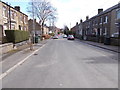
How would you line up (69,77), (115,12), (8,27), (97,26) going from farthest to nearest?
1. (97,26)
2. (115,12)
3. (8,27)
4. (69,77)

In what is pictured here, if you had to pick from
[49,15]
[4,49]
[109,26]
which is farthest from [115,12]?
[49,15]

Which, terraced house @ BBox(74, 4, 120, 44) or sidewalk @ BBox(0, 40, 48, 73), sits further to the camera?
terraced house @ BBox(74, 4, 120, 44)

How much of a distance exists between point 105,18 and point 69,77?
A: 3342 centimetres

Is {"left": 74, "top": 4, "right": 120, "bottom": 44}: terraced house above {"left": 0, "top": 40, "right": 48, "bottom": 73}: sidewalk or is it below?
above

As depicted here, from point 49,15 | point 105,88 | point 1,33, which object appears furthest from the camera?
point 49,15

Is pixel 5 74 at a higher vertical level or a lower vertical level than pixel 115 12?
lower

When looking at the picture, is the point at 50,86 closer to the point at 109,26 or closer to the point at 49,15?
the point at 109,26

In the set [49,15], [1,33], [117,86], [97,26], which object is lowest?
[117,86]

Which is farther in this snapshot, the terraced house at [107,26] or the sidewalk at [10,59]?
the terraced house at [107,26]

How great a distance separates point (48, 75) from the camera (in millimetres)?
6297

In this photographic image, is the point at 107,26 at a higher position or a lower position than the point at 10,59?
higher

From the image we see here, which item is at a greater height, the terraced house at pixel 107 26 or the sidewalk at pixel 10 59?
the terraced house at pixel 107 26

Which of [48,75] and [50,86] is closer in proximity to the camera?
[50,86]

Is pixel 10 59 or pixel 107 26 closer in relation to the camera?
pixel 10 59
